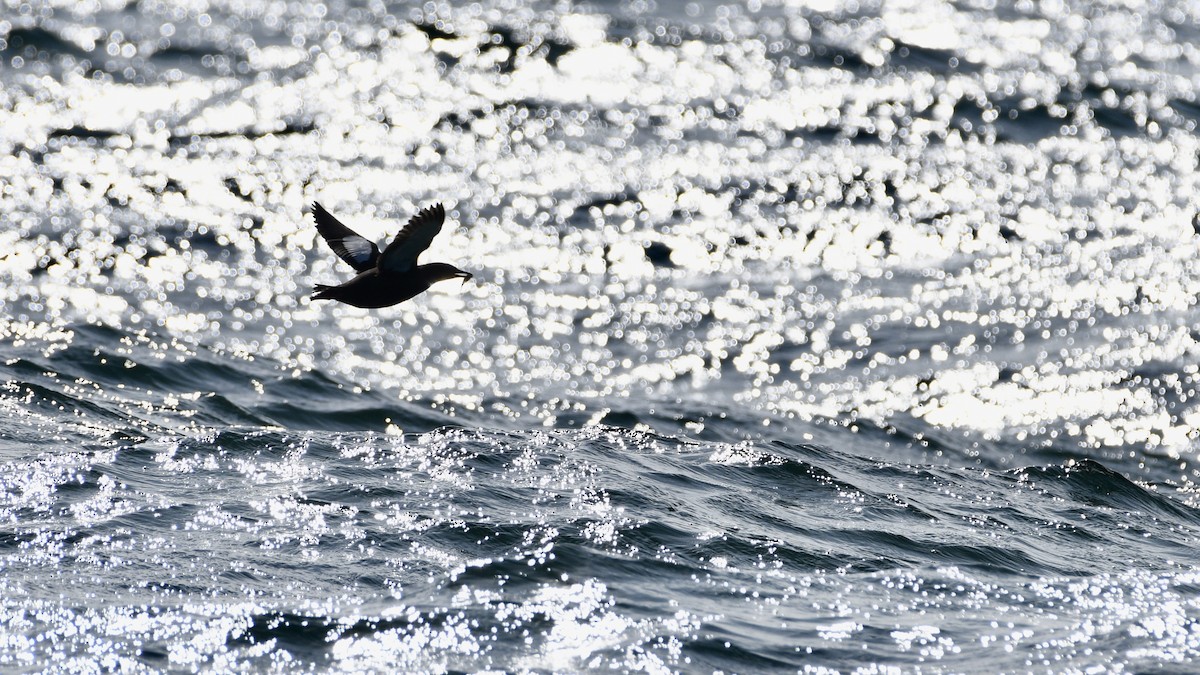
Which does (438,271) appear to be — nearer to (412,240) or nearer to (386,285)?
(386,285)

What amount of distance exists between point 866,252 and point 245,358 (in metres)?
7.43

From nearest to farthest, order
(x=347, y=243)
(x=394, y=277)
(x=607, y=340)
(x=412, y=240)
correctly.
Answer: (x=412, y=240) < (x=394, y=277) < (x=347, y=243) < (x=607, y=340)

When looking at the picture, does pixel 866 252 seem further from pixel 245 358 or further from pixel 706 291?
pixel 245 358

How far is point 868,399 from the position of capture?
49.6 ft

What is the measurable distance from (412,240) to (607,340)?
7.18m

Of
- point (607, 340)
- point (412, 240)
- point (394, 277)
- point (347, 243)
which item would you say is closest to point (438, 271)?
point (394, 277)

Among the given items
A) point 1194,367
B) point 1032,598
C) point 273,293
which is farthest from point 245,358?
point 1194,367

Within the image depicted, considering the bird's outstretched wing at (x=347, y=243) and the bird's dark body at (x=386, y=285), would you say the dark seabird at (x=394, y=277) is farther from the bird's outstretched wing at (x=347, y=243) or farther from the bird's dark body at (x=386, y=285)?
the bird's outstretched wing at (x=347, y=243)

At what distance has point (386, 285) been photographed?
31.9 ft

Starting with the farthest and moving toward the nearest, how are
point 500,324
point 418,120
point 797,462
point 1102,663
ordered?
point 418,120
point 500,324
point 797,462
point 1102,663

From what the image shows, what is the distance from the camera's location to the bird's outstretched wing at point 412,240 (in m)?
9.00

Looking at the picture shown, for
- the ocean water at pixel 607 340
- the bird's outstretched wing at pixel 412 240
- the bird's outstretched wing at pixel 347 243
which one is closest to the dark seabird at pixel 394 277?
the bird's outstretched wing at pixel 412 240

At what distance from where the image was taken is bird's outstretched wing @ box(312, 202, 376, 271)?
10273mm

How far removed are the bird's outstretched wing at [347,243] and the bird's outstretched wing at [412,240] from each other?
0.56m
